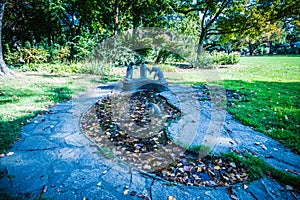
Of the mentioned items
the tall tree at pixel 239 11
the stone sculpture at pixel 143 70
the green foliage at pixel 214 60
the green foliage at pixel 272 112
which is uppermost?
the tall tree at pixel 239 11

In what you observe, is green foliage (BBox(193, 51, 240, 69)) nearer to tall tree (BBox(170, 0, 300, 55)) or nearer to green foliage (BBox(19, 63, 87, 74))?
tall tree (BBox(170, 0, 300, 55))

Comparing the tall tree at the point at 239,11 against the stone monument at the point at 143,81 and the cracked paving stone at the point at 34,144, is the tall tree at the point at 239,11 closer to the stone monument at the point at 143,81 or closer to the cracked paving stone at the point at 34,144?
the stone monument at the point at 143,81

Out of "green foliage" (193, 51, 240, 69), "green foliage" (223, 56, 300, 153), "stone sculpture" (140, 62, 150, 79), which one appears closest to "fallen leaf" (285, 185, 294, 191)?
"green foliage" (223, 56, 300, 153)

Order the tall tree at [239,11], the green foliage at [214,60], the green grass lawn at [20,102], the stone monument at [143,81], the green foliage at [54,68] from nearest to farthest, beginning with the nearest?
the green grass lawn at [20,102]
the stone monument at [143,81]
the green foliage at [54,68]
the tall tree at [239,11]
the green foliage at [214,60]

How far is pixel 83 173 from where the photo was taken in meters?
1.96

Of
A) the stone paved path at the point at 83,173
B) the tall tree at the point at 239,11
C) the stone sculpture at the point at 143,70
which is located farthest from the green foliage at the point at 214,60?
the stone paved path at the point at 83,173

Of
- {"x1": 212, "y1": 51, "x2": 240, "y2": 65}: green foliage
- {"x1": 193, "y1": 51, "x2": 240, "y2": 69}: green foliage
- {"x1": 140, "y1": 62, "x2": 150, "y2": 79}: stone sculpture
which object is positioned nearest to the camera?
{"x1": 140, "y1": 62, "x2": 150, "y2": 79}: stone sculpture

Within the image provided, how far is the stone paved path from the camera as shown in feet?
5.59

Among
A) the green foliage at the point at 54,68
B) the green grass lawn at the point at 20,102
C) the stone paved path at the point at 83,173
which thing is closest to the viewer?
the stone paved path at the point at 83,173

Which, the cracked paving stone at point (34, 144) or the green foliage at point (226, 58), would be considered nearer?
the cracked paving stone at point (34, 144)

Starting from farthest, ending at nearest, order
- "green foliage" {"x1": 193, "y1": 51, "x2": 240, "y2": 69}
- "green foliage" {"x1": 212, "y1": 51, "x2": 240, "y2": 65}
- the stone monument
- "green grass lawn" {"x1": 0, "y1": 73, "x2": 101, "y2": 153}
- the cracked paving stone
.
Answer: "green foliage" {"x1": 212, "y1": 51, "x2": 240, "y2": 65} → "green foliage" {"x1": 193, "y1": 51, "x2": 240, "y2": 69} → the stone monument → "green grass lawn" {"x1": 0, "y1": 73, "x2": 101, "y2": 153} → the cracked paving stone

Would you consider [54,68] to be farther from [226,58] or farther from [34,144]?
[226,58]

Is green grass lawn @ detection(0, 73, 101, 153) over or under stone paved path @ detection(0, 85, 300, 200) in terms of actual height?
over

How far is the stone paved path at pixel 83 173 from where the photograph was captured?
170cm
